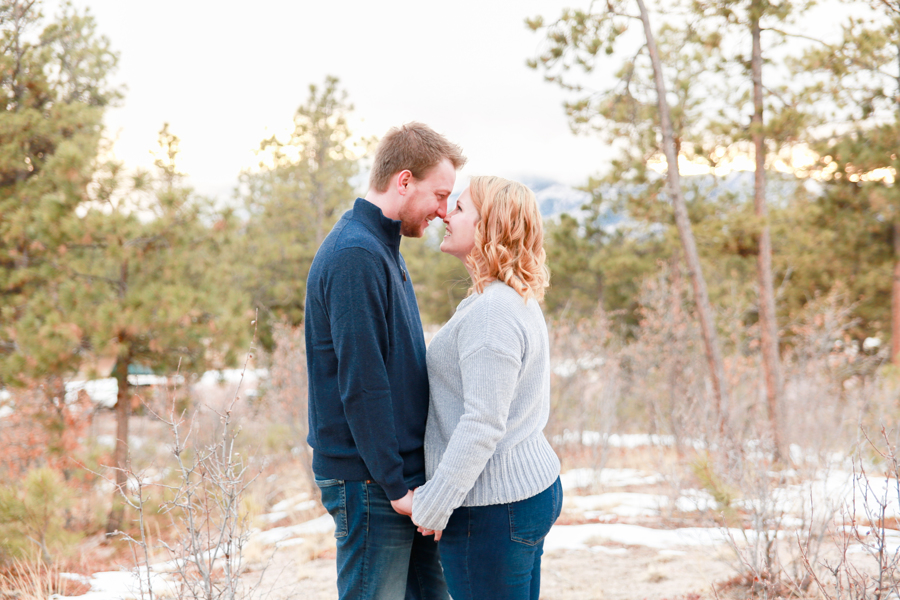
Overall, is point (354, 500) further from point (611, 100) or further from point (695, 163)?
point (695, 163)

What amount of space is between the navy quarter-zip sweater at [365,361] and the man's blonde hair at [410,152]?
143 mm

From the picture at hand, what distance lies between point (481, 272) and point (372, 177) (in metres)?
0.56

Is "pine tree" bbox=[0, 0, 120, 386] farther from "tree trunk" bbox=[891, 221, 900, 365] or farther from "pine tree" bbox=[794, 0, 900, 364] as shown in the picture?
"tree trunk" bbox=[891, 221, 900, 365]

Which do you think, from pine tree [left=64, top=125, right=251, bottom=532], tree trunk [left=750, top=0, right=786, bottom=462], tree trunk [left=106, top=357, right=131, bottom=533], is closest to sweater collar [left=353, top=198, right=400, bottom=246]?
pine tree [left=64, top=125, right=251, bottom=532]

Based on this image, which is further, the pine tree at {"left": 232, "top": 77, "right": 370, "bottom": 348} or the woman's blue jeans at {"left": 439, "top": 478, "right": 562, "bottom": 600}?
the pine tree at {"left": 232, "top": 77, "right": 370, "bottom": 348}

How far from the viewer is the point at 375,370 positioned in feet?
5.88

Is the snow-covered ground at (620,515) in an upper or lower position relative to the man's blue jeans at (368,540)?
lower

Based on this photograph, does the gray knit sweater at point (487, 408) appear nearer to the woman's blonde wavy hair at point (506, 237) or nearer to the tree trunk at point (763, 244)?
the woman's blonde wavy hair at point (506, 237)

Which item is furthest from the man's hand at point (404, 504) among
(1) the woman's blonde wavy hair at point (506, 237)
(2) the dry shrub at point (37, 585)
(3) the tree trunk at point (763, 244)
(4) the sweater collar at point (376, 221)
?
(3) the tree trunk at point (763, 244)

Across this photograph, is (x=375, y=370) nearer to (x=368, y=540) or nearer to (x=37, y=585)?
(x=368, y=540)

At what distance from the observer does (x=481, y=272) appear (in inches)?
75.4

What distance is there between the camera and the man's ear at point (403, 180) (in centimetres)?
206

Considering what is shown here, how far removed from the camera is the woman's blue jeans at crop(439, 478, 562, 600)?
178cm

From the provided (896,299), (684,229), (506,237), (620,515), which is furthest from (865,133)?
(506,237)
